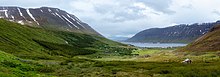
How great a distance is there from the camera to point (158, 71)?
79188mm

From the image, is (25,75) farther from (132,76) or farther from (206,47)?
(206,47)

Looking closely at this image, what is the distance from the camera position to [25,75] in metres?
56.1

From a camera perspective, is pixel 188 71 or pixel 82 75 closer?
pixel 82 75

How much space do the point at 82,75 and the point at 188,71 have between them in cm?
2066

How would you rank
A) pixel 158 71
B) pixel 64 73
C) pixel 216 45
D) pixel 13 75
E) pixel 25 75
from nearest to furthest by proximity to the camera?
pixel 13 75 < pixel 25 75 < pixel 64 73 < pixel 158 71 < pixel 216 45

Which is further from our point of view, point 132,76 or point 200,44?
point 200,44

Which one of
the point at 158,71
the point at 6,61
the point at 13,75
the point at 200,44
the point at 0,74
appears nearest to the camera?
the point at 0,74

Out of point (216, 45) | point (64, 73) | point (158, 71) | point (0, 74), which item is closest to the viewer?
point (0, 74)

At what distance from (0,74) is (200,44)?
132m

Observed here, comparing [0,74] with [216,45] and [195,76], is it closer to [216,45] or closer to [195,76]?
[195,76]

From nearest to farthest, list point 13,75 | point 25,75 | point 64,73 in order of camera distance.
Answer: point 13,75 → point 25,75 → point 64,73

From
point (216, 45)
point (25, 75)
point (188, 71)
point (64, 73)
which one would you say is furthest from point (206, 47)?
point (25, 75)

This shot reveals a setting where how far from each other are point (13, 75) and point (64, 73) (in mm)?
22062

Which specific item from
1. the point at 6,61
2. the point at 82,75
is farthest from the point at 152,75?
the point at 6,61
